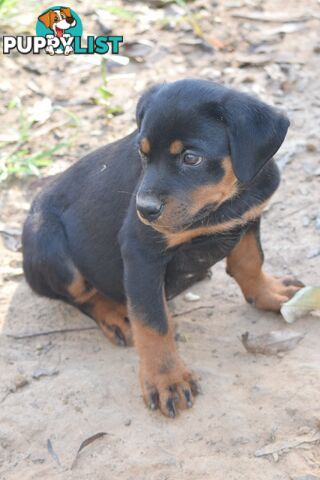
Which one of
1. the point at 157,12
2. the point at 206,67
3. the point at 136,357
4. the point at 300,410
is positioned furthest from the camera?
the point at 157,12

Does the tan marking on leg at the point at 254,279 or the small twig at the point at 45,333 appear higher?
the tan marking on leg at the point at 254,279

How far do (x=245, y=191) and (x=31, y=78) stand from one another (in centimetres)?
409

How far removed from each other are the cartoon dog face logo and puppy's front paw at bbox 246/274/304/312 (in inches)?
157

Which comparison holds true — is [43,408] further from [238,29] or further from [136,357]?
[238,29]

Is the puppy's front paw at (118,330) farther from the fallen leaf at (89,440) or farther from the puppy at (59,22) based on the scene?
the puppy at (59,22)

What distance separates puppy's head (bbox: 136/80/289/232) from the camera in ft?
11.9

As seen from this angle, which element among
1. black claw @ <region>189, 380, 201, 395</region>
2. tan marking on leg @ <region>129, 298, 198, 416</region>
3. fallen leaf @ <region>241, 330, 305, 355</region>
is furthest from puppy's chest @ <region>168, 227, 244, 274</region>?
black claw @ <region>189, 380, 201, 395</region>

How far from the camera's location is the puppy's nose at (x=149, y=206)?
3572 millimetres

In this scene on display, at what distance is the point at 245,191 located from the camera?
4.14 metres

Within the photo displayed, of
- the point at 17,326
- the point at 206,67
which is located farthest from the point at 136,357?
the point at 206,67

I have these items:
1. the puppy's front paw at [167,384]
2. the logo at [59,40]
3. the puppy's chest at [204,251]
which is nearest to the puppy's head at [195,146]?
the puppy's chest at [204,251]

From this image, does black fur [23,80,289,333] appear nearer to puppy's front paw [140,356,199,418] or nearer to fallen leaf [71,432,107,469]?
puppy's front paw [140,356,199,418]

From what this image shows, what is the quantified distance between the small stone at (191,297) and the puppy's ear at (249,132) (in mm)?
1629

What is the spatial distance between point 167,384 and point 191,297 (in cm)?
116
